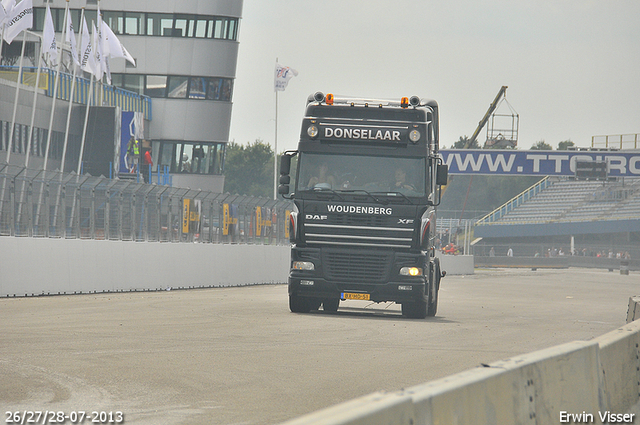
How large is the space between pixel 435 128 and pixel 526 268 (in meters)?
57.2

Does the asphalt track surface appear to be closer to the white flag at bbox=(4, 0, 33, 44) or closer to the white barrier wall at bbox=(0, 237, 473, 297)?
the white barrier wall at bbox=(0, 237, 473, 297)

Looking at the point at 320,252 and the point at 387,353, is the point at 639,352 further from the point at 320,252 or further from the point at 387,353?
the point at 320,252

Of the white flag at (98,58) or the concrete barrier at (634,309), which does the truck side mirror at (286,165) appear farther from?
the white flag at (98,58)

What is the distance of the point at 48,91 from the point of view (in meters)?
51.6

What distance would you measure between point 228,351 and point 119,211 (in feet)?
43.4

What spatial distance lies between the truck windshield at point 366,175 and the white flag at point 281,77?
42.7 metres

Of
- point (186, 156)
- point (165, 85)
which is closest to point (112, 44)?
point (165, 85)

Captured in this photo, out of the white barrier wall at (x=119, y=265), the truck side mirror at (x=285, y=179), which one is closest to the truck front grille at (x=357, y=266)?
the truck side mirror at (x=285, y=179)

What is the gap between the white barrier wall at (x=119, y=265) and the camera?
19078 mm

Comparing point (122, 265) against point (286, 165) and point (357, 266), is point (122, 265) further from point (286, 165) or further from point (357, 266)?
point (357, 266)

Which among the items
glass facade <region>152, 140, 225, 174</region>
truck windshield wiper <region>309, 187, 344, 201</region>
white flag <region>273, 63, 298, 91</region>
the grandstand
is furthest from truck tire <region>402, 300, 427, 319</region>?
the grandstand

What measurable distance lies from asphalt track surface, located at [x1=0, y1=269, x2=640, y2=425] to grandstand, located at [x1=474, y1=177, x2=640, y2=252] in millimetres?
67811

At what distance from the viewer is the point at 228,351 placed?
10508 millimetres

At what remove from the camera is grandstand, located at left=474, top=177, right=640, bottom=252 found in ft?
276
